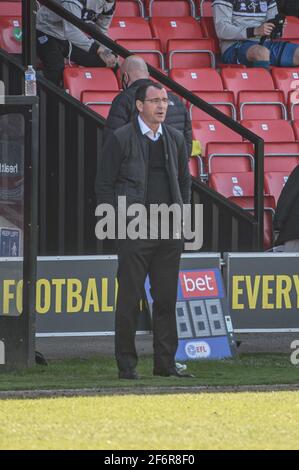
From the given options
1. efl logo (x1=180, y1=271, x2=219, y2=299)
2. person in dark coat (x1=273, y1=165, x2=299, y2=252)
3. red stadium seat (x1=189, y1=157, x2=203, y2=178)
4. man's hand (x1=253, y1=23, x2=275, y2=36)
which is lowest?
efl logo (x1=180, y1=271, x2=219, y2=299)

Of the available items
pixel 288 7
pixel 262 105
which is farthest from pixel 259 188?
pixel 288 7

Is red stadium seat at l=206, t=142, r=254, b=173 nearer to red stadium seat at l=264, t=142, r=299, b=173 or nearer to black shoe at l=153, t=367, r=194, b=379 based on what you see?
red stadium seat at l=264, t=142, r=299, b=173

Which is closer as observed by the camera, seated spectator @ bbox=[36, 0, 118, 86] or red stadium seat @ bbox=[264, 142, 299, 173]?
seated spectator @ bbox=[36, 0, 118, 86]

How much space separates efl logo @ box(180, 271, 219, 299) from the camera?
39.5 ft

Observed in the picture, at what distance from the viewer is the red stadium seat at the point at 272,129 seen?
1495 cm

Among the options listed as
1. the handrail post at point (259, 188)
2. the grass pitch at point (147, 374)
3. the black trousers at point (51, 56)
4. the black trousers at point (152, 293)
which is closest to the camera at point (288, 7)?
the black trousers at point (51, 56)

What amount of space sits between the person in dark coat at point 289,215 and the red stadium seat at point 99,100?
210cm

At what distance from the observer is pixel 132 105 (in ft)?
37.4

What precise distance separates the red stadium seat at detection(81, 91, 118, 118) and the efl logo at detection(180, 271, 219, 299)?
2.37 m

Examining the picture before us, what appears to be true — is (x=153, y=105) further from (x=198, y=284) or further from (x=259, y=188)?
(x=259, y=188)

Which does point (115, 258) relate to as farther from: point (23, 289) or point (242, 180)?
point (242, 180)

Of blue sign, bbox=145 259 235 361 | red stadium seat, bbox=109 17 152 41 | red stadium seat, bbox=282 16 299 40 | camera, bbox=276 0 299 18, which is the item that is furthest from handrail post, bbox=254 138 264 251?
camera, bbox=276 0 299 18

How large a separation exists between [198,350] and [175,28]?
5522 millimetres

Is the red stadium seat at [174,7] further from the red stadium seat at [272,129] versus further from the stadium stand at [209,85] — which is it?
the red stadium seat at [272,129]
